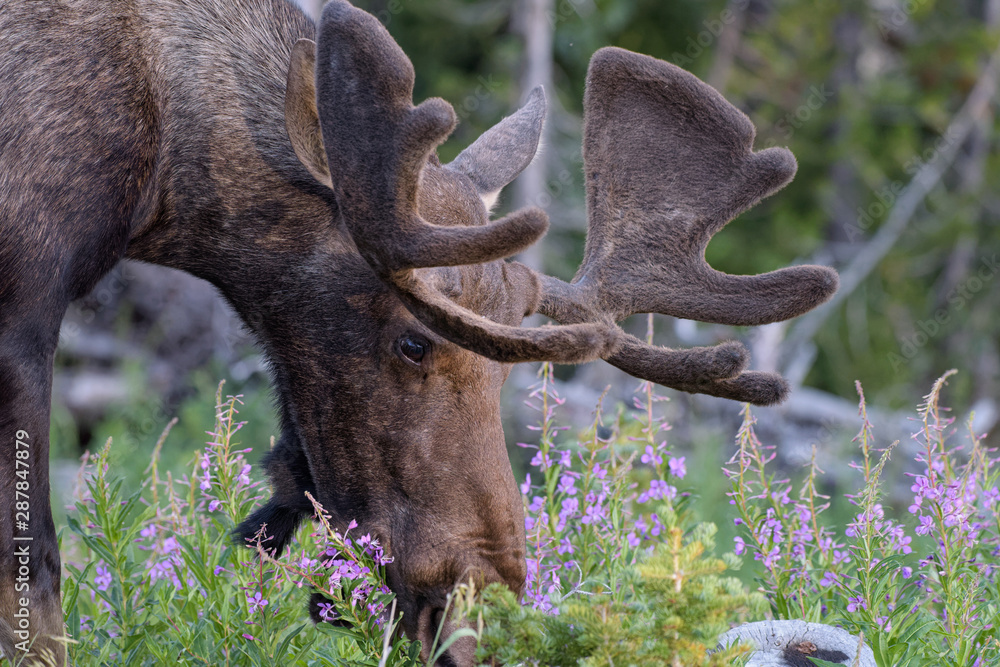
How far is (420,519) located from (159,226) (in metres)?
1.26

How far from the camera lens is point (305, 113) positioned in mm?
3170

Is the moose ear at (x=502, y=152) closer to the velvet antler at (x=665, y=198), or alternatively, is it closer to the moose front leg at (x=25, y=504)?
the velvet antler at (x=665, y=198)

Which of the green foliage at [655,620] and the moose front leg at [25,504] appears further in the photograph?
the moose front leg at [25,504]

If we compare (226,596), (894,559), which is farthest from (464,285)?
(894,559)

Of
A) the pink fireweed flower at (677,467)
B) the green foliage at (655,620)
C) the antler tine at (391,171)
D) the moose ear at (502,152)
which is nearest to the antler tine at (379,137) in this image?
the antler tine at (391,171)

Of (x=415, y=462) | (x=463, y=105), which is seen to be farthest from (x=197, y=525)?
(x=463, y=105)

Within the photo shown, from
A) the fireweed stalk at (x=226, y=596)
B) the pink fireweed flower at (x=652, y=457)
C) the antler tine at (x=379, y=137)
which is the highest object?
the antler tine at (x=379, y=137)

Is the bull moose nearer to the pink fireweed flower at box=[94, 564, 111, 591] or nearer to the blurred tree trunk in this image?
the pink fireweed flower at box=[94, 564, 111, 591]

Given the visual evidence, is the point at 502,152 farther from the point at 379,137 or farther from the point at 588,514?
the point at 588,514

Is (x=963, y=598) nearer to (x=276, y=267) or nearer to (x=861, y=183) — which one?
(x=276, y=267)

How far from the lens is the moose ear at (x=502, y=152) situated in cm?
380

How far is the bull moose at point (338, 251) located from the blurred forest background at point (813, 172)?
6.36m

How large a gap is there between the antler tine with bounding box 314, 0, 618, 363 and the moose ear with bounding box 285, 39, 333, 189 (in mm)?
192

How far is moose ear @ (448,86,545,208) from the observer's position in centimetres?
380
